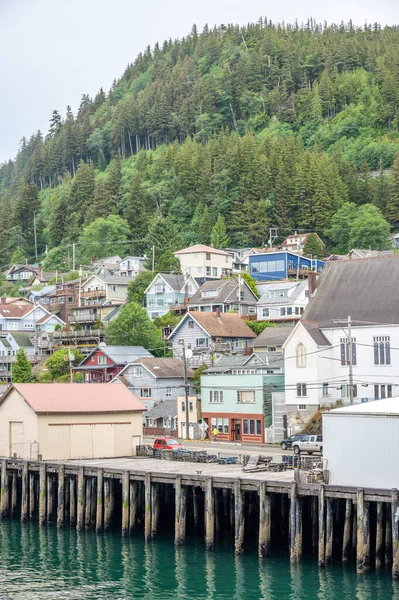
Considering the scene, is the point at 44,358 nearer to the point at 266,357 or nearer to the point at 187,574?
the point at 266,357

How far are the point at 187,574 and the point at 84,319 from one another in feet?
273

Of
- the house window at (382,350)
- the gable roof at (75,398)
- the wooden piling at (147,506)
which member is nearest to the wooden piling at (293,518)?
the wooden piling at (147,506)

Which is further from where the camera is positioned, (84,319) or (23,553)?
(84,319)

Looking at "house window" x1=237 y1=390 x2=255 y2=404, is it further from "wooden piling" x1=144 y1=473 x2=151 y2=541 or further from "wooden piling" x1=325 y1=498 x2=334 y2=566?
"wooden piling" x1=325 y1=498 x2=334 y2=566

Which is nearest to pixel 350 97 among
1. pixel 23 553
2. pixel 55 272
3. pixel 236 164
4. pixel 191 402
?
pixel 236 164

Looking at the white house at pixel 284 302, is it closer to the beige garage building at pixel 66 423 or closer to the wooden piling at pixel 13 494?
the beige garage building at pixel 66 423

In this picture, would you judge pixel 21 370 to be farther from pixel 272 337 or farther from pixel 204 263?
pixel 204 263

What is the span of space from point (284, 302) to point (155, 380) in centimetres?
1963

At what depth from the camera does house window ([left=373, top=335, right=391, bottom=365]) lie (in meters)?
66.1

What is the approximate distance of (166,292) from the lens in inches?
4574

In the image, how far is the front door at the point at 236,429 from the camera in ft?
242

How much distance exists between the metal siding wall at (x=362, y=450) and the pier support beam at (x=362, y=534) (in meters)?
1.27

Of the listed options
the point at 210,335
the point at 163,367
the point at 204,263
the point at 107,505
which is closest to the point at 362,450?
the point at 107,505

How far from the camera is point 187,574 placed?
1593 inches
